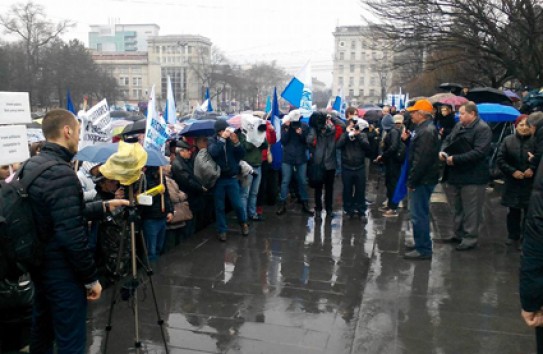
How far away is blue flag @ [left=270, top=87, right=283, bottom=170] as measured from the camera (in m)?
8.77

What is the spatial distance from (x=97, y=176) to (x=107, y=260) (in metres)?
1.16

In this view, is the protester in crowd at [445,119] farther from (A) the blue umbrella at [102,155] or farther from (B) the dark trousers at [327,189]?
(A) the blue umbrella at [102,155]

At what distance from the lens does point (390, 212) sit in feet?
29.6

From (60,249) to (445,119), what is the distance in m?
9.12

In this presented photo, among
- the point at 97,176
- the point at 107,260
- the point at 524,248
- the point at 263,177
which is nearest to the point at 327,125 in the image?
the point at 263,177

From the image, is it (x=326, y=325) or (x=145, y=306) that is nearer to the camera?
(x=326, y=325)

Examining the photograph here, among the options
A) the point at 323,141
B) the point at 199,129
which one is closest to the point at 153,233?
the point at 199,129

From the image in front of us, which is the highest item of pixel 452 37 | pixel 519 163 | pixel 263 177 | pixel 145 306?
pixel 452 37

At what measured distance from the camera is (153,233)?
5754 mm

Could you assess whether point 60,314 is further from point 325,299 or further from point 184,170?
point 184,170

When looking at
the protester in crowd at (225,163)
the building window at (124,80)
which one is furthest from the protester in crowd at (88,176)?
the building window at (124,80)

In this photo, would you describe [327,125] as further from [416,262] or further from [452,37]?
[452,37]

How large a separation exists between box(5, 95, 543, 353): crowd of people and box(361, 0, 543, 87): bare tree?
6.59 metres

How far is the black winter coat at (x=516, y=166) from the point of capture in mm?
6574
